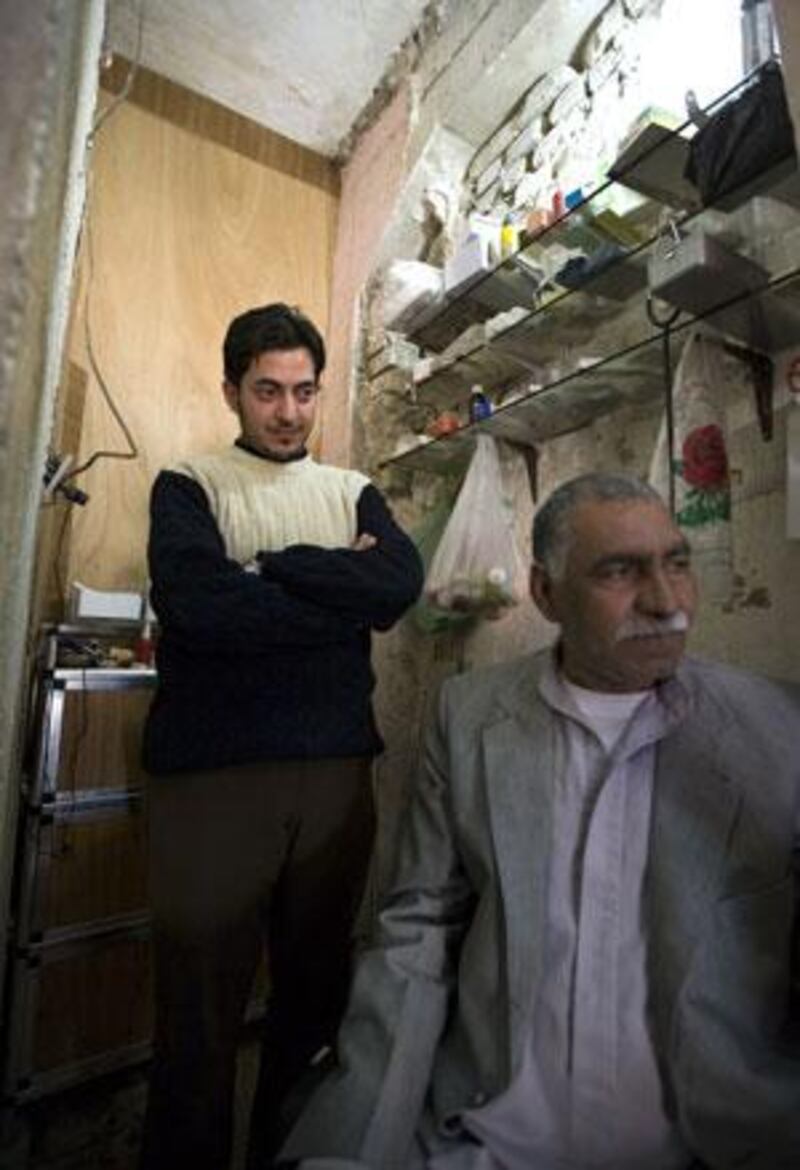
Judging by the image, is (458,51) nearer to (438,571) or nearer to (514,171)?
(514,171)

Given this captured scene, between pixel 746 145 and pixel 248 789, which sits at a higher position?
pixel 746 145

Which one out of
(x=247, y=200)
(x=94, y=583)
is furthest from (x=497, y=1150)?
(x=247, y=200)

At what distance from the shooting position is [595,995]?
0.83 m

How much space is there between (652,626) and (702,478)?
1.31 feet

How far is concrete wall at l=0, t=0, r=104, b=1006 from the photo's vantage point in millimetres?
308

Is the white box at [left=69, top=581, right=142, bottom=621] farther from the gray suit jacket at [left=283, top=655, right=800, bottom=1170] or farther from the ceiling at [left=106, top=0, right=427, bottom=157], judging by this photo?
the ceiling at [left=106, top=0, right=427, bottom=157]

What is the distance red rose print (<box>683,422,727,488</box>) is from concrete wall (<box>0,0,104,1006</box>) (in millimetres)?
1105

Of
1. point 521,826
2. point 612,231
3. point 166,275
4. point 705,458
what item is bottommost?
point 521,826

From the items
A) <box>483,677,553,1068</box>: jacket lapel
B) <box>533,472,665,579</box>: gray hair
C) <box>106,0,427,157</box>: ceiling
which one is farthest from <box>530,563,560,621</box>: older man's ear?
<box>106,0,427,157</box>: ceiling

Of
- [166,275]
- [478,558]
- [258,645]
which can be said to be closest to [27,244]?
[258,645]

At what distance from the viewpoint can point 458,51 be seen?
223 cm

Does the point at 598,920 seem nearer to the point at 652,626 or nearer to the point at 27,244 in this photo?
the point at 652,626

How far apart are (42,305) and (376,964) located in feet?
2.86

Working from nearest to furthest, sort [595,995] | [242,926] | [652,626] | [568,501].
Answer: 1. [595,995]
2. [652,626]
3. [568,501]
4. [242,926]
